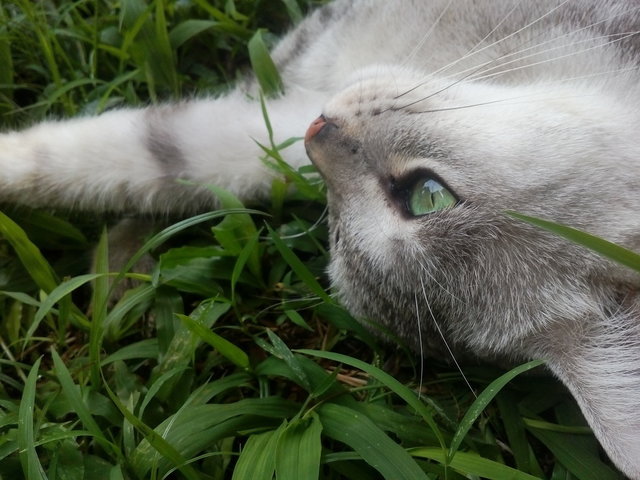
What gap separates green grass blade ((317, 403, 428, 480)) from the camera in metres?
1.19

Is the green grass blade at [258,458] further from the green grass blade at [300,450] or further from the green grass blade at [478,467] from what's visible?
the green grass blade at [478,467]

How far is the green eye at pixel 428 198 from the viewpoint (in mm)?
1229

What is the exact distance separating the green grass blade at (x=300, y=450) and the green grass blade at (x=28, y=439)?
0.48m

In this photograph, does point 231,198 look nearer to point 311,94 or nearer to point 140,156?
point 140,156

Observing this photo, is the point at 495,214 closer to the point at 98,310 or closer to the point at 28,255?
the point at 98,310

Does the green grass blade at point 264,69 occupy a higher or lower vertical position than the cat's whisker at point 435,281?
higher

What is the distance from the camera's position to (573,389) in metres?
1.17

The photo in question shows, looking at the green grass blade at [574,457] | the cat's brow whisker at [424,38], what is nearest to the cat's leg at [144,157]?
the cat's brow whisker at [424,38]

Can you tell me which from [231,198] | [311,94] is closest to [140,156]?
[231,198]

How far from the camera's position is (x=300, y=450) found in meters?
1.24

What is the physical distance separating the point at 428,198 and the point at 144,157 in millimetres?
876

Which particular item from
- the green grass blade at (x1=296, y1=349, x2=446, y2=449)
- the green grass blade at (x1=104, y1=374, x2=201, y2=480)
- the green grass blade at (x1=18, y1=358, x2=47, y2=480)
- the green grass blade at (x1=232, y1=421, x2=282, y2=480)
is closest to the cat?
the green grass blade at (x1=296, y1=349, x2=446, y2=449)

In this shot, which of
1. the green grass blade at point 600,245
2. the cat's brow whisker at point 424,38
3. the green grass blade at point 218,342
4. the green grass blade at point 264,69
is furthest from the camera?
the green grass blade at point 264,69

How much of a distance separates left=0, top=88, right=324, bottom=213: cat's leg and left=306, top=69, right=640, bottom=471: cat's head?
0.42m
